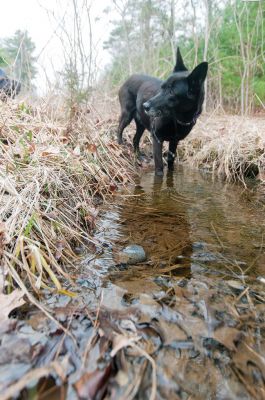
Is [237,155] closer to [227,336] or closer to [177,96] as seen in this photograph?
[177,96]

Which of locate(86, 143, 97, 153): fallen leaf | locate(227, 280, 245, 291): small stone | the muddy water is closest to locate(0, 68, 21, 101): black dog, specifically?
locate(86, 143, 97, 153): fallen leaf

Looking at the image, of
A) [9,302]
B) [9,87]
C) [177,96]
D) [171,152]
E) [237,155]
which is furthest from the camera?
[171,152]

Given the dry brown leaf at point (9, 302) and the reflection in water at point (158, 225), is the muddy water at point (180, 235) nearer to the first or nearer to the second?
the reflection in water at point (158, 225)

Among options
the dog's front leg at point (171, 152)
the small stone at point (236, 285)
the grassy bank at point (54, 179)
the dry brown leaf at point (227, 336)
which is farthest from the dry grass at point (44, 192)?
the dog's front leg at point (171, 152)

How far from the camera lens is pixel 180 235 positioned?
169cm

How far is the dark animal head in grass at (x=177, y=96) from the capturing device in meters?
3.20

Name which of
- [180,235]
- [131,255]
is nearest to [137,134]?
[180,235]

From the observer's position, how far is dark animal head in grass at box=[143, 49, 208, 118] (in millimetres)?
3199

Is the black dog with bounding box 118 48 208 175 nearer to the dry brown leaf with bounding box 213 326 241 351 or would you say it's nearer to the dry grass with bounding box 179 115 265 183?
the dry grass with bounding box 179 115 265 183

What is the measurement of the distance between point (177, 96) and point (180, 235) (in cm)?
206

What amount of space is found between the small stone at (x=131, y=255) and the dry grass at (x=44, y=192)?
7.1 inches

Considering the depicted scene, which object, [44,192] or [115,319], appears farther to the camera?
[44,192]

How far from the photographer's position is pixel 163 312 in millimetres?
953

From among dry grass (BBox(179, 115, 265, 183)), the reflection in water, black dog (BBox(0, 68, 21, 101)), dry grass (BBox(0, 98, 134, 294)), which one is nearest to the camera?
dry grass (BBox(0, 98, 134, 294))
